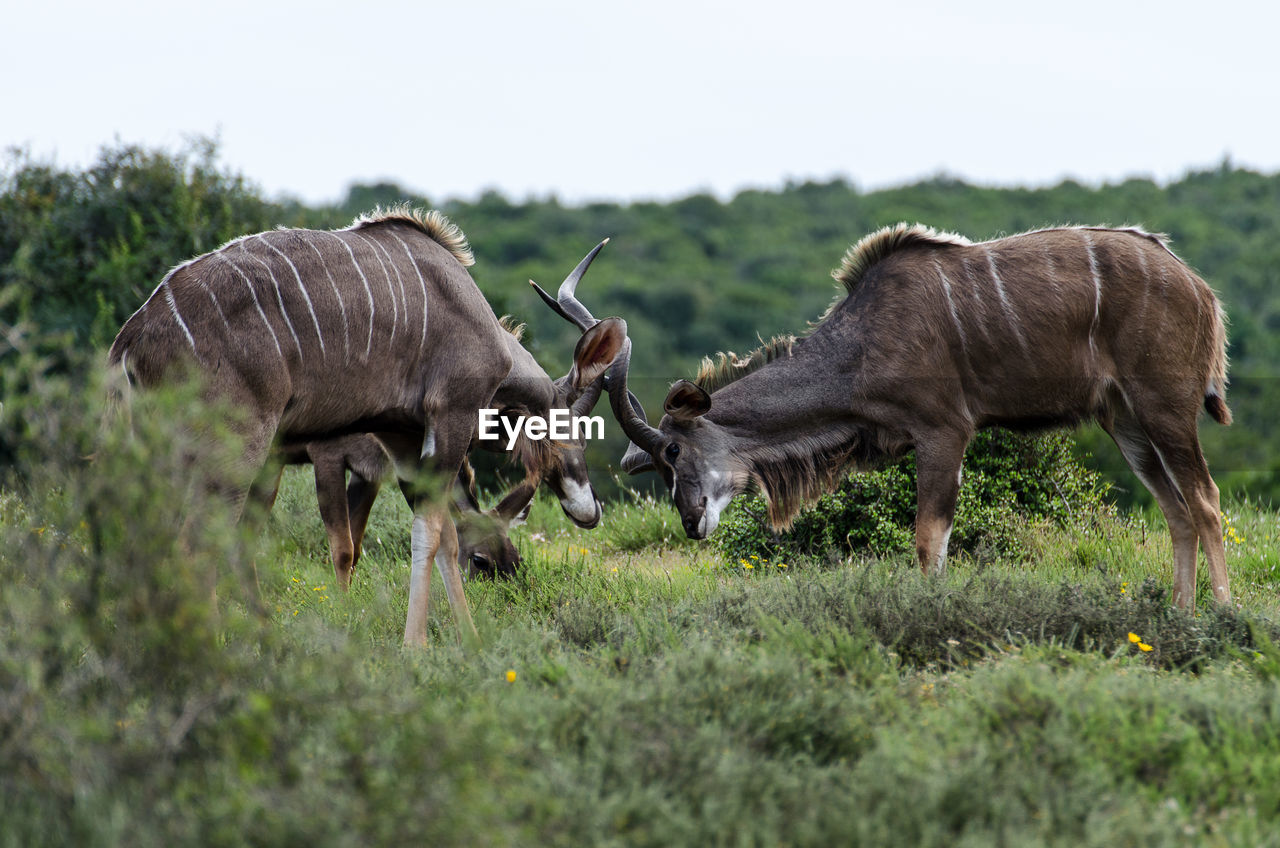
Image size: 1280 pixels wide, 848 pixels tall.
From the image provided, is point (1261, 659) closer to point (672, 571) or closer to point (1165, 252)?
point (1165, 252)

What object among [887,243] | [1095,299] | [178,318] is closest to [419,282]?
[178,318]

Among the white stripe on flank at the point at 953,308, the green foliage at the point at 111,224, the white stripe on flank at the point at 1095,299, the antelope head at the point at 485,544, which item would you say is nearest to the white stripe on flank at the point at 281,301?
the antelope head at the point at 485,544

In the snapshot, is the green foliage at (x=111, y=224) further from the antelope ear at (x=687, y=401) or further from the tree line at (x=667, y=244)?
the antelope ear at (x=687, y=401)

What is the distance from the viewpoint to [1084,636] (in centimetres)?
524

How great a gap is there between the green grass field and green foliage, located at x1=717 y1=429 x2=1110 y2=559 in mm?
2259

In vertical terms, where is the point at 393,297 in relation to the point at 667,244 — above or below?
above

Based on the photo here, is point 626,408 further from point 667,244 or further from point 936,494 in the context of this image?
point 667,244

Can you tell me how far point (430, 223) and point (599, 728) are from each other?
132 inches

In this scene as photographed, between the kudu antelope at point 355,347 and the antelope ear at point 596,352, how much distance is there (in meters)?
0.02

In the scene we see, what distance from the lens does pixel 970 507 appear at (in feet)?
25.0

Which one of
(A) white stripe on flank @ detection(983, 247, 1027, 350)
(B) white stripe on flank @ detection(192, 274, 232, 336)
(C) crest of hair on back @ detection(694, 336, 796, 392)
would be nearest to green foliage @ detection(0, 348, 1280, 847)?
(B) white stripe on flank @ detection(192, 274, 232, 336)

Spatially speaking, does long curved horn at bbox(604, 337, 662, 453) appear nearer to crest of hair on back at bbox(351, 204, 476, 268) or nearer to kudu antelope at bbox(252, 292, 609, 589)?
kudu antelope at bbox(252, 292, 609, 589)

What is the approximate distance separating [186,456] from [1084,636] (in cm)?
386

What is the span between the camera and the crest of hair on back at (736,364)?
7195 mm
